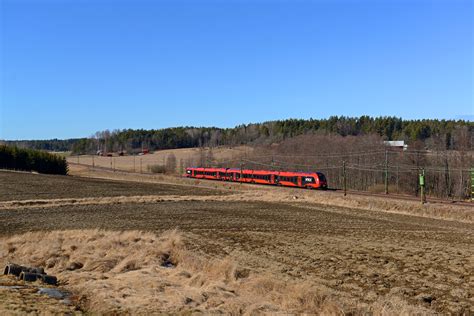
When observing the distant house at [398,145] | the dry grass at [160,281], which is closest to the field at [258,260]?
the dry grass at [160,281]

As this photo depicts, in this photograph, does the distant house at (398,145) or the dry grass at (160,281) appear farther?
the distant house at (398,145)

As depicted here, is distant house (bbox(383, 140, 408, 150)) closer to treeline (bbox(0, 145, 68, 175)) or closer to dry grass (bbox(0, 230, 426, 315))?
dry grass (bbox(0, 230, 426, 315))

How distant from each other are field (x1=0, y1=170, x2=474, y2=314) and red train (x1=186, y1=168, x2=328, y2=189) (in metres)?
31.2

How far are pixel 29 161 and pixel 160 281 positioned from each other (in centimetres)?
11132

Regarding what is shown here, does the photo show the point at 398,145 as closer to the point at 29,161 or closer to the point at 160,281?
the point at 29,161

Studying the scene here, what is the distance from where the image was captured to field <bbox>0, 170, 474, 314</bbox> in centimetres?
1052

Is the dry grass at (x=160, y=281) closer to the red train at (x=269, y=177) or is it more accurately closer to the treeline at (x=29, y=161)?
the red train at (x=269, y=177)

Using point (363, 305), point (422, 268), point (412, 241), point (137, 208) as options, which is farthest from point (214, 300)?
point (137, 208)

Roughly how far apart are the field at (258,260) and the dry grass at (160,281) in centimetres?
3

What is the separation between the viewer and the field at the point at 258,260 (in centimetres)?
1052

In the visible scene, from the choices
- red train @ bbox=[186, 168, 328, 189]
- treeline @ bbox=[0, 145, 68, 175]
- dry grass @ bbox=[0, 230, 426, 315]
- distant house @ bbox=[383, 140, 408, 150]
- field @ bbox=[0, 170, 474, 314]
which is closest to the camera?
dry grass @ bbox=[0, 230, 426, 315]

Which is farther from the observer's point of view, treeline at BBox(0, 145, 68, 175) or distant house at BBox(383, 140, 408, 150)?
treeline at BBox(0, 145, 68, 175)

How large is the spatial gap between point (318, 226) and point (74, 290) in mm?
18160

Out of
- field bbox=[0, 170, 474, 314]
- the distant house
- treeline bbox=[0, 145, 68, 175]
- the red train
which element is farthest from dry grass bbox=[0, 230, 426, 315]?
treeline bbox=[0, 145, 68, 175]
